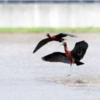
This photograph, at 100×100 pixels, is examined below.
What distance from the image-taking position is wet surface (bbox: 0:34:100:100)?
1079 cm

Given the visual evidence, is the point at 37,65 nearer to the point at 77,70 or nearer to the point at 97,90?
the point at 77,70

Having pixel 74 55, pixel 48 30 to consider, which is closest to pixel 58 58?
pixel 74 55

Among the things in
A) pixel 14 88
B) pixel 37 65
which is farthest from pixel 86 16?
pixel 14 88

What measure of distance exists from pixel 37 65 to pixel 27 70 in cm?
88

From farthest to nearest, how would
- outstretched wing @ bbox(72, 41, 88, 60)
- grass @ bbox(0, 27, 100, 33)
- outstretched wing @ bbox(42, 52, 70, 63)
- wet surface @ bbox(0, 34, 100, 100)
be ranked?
grass @ bbox(0, 27, 100, 33)
outstretched wing @ bbox(42, 52, 70, 63)
outstretched wing @ bbox(72, 41, 88, 60)
wet surface @ bbox(0, 34, 100, 100)

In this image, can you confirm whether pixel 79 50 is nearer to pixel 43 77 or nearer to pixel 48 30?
pixel 43 77

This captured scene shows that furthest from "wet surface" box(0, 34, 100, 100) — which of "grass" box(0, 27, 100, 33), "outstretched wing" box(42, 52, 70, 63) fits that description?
"grass" box(0, 27, 100, 33)

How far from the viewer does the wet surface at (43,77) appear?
1079 cm

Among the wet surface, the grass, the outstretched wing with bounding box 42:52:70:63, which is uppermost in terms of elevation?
the outstretched wing with bounding box 42:52:70:63

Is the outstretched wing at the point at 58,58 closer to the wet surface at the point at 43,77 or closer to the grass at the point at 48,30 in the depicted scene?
the wet surface at the point at 43,77

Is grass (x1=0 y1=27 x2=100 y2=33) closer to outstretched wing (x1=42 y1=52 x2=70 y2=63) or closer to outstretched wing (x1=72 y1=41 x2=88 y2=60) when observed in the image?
outstretched wing (x1=42 y1=52 x2=70 y2=63)

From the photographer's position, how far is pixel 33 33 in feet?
72.5

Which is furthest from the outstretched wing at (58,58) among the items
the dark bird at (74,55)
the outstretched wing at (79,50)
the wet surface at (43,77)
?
the wet surface at (43,77)

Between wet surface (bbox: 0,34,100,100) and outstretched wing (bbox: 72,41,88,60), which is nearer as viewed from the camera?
wet surface (bbox: 0,34,100,100)
